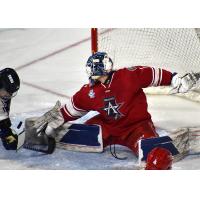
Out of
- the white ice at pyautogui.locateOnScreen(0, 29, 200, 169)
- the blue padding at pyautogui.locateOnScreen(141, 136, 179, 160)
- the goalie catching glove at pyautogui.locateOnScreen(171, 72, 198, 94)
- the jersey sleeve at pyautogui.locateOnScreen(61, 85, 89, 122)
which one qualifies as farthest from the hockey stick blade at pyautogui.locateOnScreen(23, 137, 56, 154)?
the goalie catching glove at pyautogui.locateOnScreen(171, 72, 198, 94)

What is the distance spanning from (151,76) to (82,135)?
426 mm

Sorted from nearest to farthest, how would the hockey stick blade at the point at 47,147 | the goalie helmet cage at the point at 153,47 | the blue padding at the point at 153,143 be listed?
the blue padding at the point at 153,143 → the hockey stick blade at the point at 47,147 → the goalie helmet cage at the point at 153,47

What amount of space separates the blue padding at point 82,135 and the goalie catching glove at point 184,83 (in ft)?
1.38

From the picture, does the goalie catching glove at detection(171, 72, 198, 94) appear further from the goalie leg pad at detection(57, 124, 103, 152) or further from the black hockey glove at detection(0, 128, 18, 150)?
the black hockey glove at detection(0, 128, 18, 150)

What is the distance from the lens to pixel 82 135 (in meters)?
4.33

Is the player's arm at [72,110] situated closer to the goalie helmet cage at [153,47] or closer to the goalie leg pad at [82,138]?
the goalie leg pad at [82,138]

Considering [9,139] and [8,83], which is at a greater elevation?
[8,83]

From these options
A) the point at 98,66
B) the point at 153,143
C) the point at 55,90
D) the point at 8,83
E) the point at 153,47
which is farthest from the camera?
the point at 153,47

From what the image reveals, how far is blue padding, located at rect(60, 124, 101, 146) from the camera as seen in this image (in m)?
4.30

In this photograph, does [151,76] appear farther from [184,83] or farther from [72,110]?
[72,110]

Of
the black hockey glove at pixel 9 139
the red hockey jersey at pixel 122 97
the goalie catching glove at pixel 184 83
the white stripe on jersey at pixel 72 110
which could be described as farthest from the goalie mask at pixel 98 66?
the black hockey glove at pixel 9 139

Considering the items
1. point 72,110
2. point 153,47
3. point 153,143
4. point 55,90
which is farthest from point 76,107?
point 153,47

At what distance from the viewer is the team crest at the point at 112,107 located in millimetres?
4270
